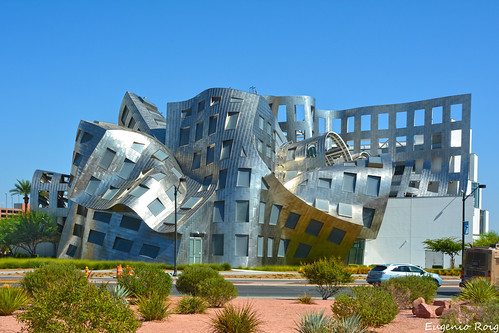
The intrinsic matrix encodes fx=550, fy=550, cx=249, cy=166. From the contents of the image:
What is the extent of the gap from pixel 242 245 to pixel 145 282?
31.4m

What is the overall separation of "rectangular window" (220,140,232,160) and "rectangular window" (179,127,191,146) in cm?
605

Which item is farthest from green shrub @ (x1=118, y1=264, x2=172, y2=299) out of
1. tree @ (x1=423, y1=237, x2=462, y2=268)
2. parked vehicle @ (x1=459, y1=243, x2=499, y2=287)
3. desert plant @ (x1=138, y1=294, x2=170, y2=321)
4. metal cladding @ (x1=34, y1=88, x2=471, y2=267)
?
tree @ (x1=423, y1=237, x2=462, y2=268)

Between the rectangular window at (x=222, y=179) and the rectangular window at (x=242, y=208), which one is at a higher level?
the rectangular window at (x=222, y=179)

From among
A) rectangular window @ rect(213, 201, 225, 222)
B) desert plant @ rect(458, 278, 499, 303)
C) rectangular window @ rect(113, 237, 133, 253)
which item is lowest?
rectangular window @ rect(113, 237, 133, 253)

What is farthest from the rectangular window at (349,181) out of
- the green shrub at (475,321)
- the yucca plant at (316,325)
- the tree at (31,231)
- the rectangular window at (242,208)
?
the yucca plant at (316,325)

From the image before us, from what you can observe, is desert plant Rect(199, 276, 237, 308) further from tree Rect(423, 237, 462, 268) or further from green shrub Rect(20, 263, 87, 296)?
tree Rect(423, 237, 462, 268)

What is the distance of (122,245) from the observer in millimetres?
51094

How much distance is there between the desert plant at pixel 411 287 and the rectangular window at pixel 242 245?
96.6 ft

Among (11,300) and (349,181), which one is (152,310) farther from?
(349,181)

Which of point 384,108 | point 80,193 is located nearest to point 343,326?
point 80,193

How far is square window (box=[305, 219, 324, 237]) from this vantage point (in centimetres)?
5206

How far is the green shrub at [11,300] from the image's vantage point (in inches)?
637

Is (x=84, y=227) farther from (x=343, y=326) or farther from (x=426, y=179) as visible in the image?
(x=343, y=326)

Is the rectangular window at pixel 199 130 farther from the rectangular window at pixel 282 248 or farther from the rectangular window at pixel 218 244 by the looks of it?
the rectangular window at pixel 282 248
